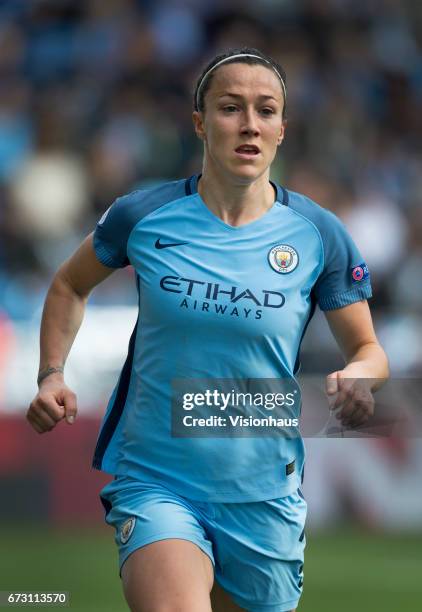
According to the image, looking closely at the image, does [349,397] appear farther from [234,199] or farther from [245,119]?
[245,119]

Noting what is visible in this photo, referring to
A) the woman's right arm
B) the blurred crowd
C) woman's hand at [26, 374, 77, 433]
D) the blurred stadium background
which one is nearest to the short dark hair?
the woman's right arm

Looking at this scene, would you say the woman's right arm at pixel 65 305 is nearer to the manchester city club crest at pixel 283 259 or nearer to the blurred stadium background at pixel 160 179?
the manchester city club crest at pixel 283 259

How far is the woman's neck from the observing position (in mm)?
4152

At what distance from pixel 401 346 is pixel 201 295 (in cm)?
556

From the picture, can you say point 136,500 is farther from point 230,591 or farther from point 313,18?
point 313,18

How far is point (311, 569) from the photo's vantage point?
27.5ft

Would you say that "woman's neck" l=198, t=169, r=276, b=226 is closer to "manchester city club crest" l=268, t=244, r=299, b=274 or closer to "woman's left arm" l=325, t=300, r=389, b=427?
"manchester city club crest" l=268, t=244, r=299, b=274

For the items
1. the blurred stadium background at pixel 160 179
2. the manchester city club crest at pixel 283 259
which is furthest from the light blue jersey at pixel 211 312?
the blurred stadium background at pixel 160 179

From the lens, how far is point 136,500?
394 cm

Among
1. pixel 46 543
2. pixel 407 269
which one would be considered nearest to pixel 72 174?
pixel 407 269

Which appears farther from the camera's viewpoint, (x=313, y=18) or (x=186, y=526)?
(x=313, y=18)

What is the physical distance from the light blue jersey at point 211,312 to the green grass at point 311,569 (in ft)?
10.4

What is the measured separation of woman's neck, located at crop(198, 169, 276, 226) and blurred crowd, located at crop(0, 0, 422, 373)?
511 centimetres

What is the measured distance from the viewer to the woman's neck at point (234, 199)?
4.15 m
